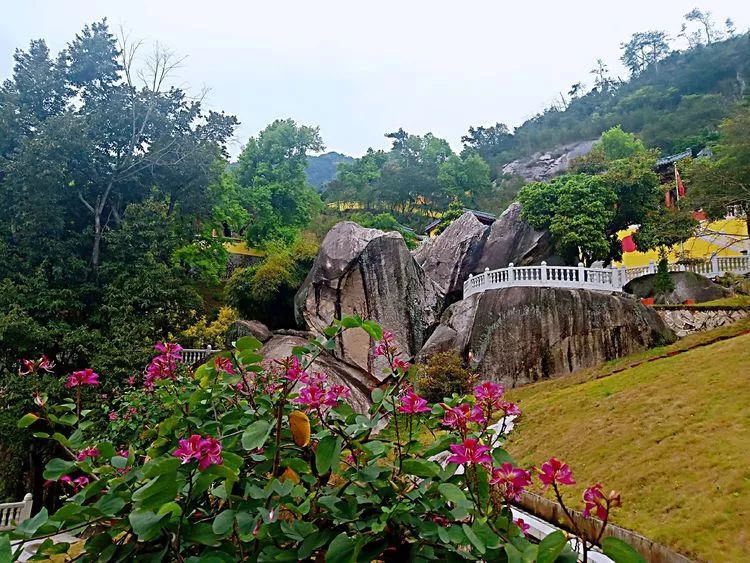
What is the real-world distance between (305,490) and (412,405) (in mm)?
399

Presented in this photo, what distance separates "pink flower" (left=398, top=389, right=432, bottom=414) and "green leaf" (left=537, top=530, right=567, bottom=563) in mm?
532

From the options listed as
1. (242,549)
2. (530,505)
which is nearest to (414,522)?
(242,549)

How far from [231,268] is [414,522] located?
2459 cm

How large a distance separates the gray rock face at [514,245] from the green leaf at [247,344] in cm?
1543

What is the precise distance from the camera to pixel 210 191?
17719mm

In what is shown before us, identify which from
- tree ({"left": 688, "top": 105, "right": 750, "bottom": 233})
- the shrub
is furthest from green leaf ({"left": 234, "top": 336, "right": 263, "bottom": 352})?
tree ({"left": 688, "top": 105, "right": 750, "bottom": 233})

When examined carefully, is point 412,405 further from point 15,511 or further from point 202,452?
point 15,511

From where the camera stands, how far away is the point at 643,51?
5300cm

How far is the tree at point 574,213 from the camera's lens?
14922 millimetres

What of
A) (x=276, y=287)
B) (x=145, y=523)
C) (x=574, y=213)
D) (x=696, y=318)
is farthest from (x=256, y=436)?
(x=574, y=213)

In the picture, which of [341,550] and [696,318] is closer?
[341,550]

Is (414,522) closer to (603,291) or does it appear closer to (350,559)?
(350,559)

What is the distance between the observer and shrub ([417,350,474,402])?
10.8m

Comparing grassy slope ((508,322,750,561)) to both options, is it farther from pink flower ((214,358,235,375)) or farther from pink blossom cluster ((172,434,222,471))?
pink blossom cluster ((172,434,222,471))
